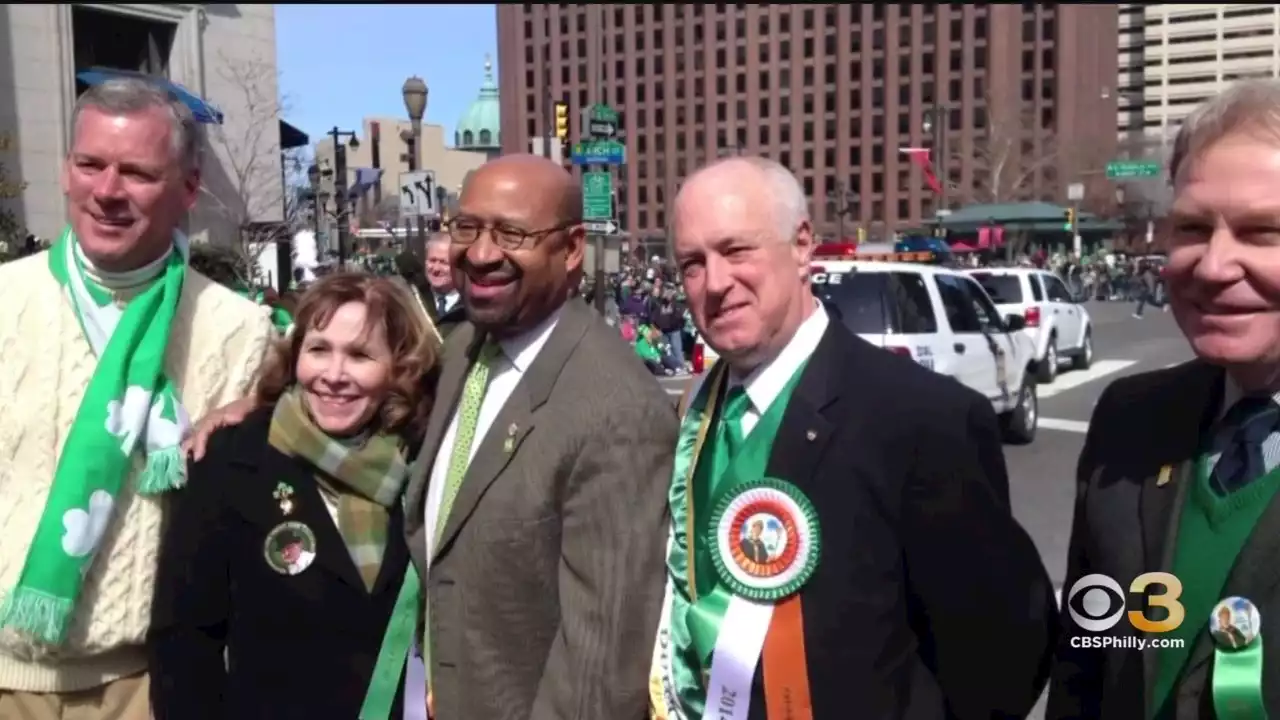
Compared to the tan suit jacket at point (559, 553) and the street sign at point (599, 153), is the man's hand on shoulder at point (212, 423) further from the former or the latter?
the street sign at point (599, 153)

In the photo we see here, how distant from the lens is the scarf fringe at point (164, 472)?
9.25 feet

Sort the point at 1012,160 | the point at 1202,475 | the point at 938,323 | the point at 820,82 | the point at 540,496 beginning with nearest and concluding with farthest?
the point at 1202,475
the point at 540,496
the point at 938,323
the point at 1012,160
the point at 820,82

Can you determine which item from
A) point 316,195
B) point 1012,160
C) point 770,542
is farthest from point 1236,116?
point 1012,160

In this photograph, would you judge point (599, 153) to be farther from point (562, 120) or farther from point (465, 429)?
point (465, 429)

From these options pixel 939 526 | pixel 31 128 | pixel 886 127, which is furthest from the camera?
pixel 886 127

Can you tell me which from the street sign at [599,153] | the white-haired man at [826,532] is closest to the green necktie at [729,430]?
the white-haired man at [826,532]

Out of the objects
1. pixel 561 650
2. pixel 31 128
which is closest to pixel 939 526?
pixel 561 650

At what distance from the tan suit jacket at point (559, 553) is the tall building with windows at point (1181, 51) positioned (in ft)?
383

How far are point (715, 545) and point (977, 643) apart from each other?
21.5 inches

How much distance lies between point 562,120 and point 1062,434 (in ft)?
35.3

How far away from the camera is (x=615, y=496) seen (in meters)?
2.39

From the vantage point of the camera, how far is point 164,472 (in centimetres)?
282

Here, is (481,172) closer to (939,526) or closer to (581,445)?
(581,445)

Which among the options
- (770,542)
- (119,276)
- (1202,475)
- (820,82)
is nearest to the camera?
(1202,475)
